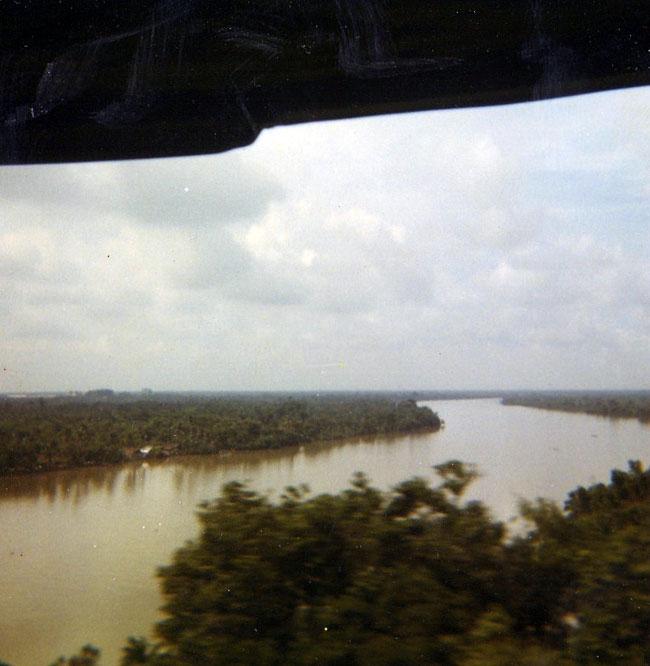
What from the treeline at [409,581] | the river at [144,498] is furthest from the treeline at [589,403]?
the treeline at [409,581]

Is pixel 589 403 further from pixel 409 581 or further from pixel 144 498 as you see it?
pixel 144 498

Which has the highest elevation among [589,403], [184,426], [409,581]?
[589,403]

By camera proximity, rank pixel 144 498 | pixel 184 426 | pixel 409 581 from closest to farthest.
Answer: pixel 409 581 → pixel 144 498 → pixel 184 426

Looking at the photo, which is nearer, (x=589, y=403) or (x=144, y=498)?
(x=144, y=498)

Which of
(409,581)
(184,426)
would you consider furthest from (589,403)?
(184,426)

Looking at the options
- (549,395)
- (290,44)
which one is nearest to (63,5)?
(290,44)

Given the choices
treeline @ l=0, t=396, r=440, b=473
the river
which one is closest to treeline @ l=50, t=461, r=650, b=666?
the river

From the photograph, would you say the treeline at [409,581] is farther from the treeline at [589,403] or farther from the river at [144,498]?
the treeline at [589,403]
